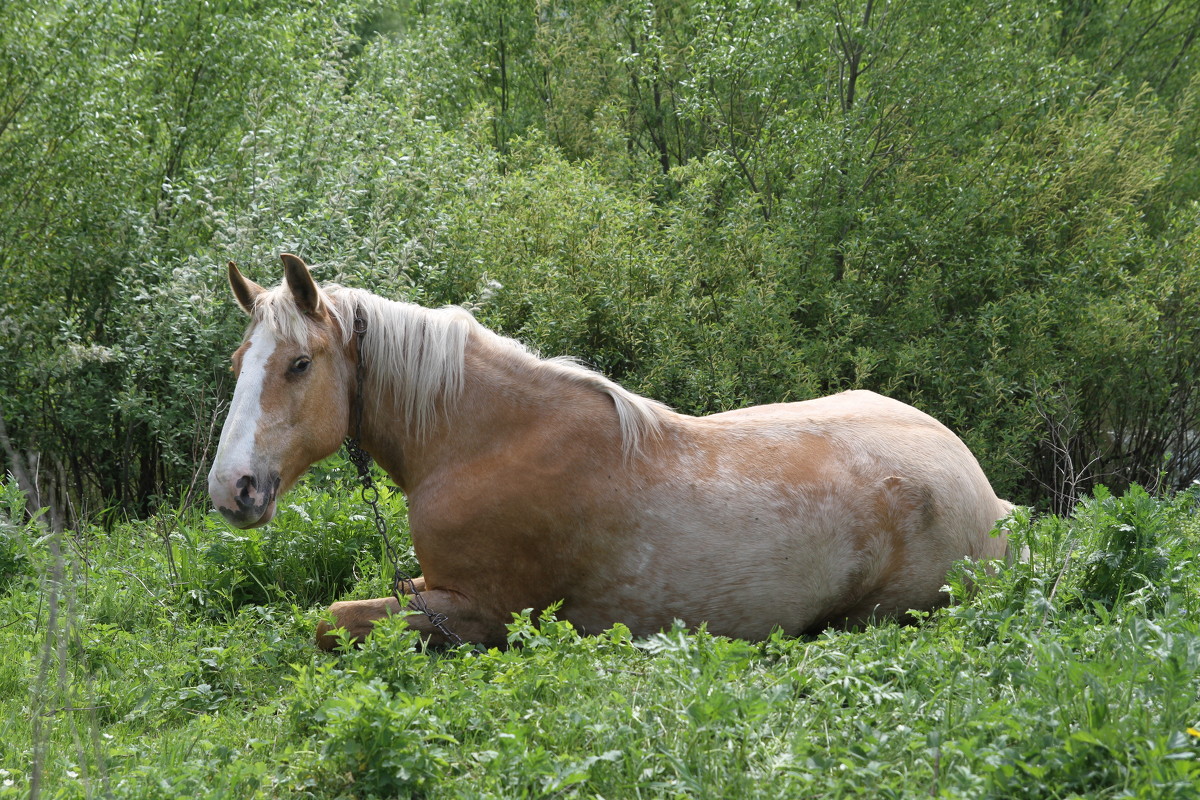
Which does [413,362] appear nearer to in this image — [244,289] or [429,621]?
[244,289]

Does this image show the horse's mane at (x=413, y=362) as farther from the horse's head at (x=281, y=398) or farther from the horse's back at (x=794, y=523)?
the horse's back at (x=794, y=523)

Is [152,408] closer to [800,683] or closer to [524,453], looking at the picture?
[524,453]

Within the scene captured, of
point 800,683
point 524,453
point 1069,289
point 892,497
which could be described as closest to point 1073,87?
point 1069,289

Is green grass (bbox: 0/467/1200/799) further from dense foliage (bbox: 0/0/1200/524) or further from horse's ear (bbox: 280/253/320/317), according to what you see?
dense foliage (bbox: 0/0/1200/524)

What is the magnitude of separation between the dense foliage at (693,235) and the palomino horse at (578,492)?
3.06 metres

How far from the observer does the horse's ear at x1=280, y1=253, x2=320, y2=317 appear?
4.17 m

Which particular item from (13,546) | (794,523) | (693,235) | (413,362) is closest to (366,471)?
(413,362)

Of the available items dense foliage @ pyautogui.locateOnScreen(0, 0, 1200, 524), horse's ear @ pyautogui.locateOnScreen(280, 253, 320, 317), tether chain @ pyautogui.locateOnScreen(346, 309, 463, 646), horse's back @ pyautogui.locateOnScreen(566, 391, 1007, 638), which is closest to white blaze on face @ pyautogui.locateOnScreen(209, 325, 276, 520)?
horse's ear @ pyautogui.locateOnScreen(280, 253, 320, 317)

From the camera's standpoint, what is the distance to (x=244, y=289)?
4.54 m

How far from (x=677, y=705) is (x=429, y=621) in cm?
168

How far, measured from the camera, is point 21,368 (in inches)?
321

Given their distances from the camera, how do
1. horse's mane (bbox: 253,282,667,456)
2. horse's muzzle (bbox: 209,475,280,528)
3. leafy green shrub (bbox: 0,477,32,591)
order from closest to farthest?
horse's muzzle (bbox: 209,475,280,528)
horse's mane (bbox: 253,282,667,456)
leafy green shrub (bbox: 0,477,32,591)

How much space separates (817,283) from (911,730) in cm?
642

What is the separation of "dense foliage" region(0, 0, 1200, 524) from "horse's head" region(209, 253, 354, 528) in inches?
120
